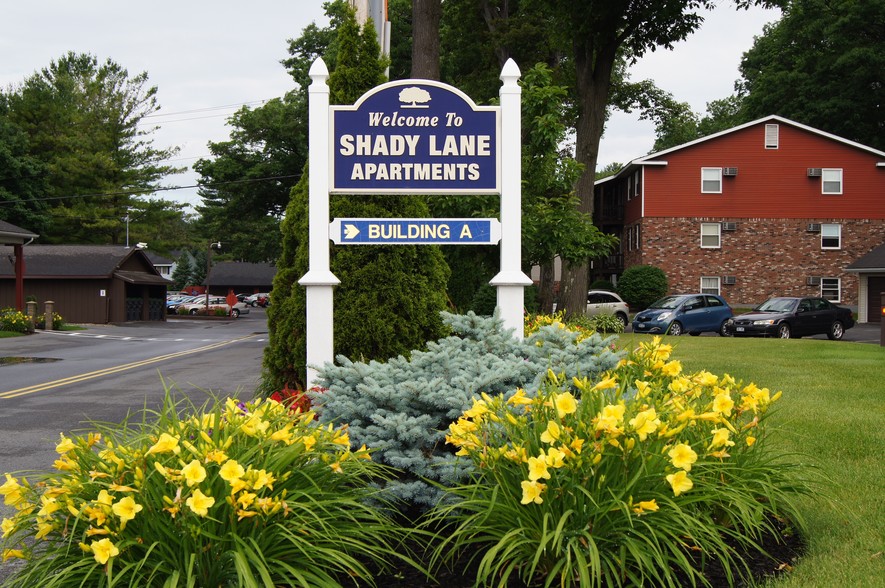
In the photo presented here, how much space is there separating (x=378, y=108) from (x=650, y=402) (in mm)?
3942

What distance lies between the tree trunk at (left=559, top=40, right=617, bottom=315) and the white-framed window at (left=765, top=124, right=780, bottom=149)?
1974 cm

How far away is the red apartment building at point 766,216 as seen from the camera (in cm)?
4038

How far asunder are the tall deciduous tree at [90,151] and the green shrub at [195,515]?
57856 millimetres

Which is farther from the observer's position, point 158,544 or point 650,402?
point 650,402

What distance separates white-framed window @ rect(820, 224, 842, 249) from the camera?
40625 millimetres

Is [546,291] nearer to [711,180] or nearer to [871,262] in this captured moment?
[711,180]

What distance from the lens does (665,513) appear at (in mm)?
3459

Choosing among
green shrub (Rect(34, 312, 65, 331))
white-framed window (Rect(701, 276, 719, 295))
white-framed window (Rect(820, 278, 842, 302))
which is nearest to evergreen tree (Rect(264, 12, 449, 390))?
green shrub (Rect(34, 312, 65, 331))

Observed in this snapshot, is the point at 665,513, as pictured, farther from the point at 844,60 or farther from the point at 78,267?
the point at 844,60

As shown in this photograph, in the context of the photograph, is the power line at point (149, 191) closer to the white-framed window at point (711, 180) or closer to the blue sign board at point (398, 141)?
the white-framed window at point (711, 180)

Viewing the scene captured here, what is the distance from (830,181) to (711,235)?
259 inches

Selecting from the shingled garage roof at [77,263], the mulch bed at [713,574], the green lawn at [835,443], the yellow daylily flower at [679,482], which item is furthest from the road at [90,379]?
the shingled garage roof at [77,263]

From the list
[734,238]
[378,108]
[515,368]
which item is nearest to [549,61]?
[734,238]

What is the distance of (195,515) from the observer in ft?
10.5
